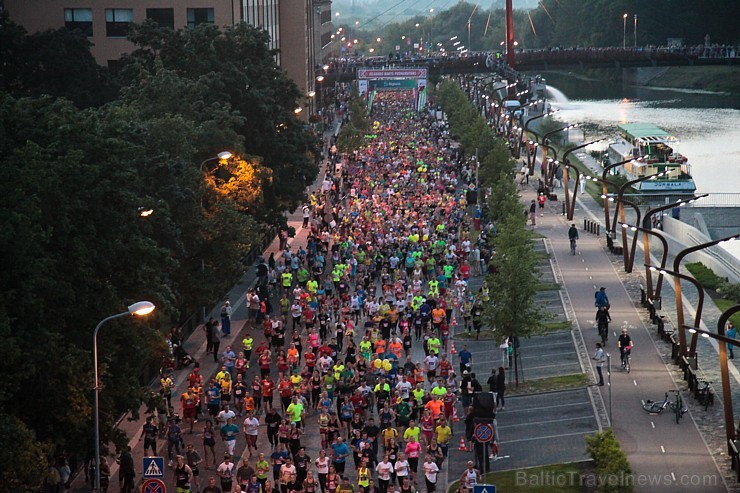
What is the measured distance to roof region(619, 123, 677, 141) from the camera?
106688 mm

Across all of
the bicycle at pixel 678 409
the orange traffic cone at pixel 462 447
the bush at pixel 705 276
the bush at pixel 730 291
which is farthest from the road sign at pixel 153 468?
the bush at pixel 705 276

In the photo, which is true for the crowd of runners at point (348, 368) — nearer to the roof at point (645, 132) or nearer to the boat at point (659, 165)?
the boat at point (659, 165)

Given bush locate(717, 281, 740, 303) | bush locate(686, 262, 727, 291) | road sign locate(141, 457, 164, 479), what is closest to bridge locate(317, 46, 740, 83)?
bush locate(686, 262, 727, 291)

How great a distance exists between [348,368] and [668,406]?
9.37 m

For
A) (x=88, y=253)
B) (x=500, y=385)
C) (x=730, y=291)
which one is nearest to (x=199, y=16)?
(x=730, y=291)

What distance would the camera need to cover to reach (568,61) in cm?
→ 17600

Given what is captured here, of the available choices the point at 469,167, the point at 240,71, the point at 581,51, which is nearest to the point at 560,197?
the point at 469,167

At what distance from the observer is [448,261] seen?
200ft

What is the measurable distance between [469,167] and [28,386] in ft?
227

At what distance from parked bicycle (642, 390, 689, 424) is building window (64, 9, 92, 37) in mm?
61508

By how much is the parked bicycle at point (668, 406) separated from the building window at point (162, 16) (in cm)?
5978

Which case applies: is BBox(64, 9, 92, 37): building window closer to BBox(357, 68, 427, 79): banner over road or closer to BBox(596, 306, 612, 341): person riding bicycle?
BBox(596, 306, 612, 341): person riding bicycle

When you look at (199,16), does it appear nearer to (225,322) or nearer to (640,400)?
(225,322)

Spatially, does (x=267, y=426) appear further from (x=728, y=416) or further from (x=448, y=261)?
(x=448, y=261)
